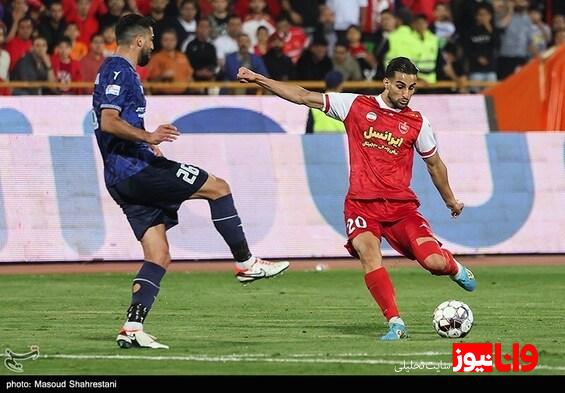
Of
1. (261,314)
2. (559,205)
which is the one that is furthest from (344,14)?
(261,314)

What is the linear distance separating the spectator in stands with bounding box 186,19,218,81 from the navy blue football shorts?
13.3 metres

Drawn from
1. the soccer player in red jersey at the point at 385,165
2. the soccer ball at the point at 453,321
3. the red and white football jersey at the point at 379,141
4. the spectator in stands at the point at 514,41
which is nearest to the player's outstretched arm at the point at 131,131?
the soccer player in red jersey at the point at 385,165

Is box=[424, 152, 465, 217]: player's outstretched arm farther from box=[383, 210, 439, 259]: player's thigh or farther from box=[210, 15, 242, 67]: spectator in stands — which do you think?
box=[210, 15, 242, 67]: spectator in stands

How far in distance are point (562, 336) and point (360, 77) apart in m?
13.8

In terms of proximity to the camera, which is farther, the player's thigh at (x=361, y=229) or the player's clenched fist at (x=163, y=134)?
the player's thigh at (x=361, y=229)

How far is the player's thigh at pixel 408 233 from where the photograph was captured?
12289 mm

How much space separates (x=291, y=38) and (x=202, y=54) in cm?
215

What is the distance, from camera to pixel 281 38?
83.4 ft

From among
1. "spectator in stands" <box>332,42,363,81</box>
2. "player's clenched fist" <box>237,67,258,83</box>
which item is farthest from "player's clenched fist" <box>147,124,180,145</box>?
"spectator in stands" <box>332,42,363,81</box>

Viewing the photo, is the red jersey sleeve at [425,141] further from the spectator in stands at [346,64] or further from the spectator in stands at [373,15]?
the spectator in stands at [373,15]

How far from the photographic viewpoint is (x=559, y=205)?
20.4 meters

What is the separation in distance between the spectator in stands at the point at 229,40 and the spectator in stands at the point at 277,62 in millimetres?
592

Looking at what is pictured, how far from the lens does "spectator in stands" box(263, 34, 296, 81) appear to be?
81.5ft
